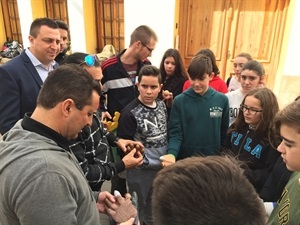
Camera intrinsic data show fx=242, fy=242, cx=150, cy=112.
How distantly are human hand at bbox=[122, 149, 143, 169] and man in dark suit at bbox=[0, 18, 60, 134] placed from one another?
833 mm

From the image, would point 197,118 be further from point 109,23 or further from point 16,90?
point 109,23

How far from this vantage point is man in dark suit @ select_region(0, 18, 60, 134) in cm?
175

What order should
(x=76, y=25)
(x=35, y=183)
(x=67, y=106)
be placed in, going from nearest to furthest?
(x=35, y=183) < (x=67, y=106) < (x=76, y=25)

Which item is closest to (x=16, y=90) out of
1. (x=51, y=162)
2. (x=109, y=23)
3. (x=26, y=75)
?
(x=26, y=75)

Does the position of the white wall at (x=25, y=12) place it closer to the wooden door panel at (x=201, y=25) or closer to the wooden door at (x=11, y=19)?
the wooden door at (x=11, y=19)

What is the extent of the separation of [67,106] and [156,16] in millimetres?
4273

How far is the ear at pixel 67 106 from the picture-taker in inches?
37.8

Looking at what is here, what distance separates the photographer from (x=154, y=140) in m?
2.05

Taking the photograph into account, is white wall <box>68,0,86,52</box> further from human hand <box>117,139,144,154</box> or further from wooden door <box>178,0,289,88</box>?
human hand <box>117,139,144,154</box>

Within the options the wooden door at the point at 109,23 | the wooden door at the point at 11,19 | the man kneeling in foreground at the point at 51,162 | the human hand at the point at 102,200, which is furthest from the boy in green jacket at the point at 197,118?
the wooden door at the point at 11,19

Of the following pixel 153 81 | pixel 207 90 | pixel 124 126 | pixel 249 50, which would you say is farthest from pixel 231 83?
pixel 249 50

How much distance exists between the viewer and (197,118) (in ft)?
6.75

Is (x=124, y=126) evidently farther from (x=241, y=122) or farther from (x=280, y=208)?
(x=280, y=208)

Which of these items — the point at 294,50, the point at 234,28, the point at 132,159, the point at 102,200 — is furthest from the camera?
the point at 234,28
